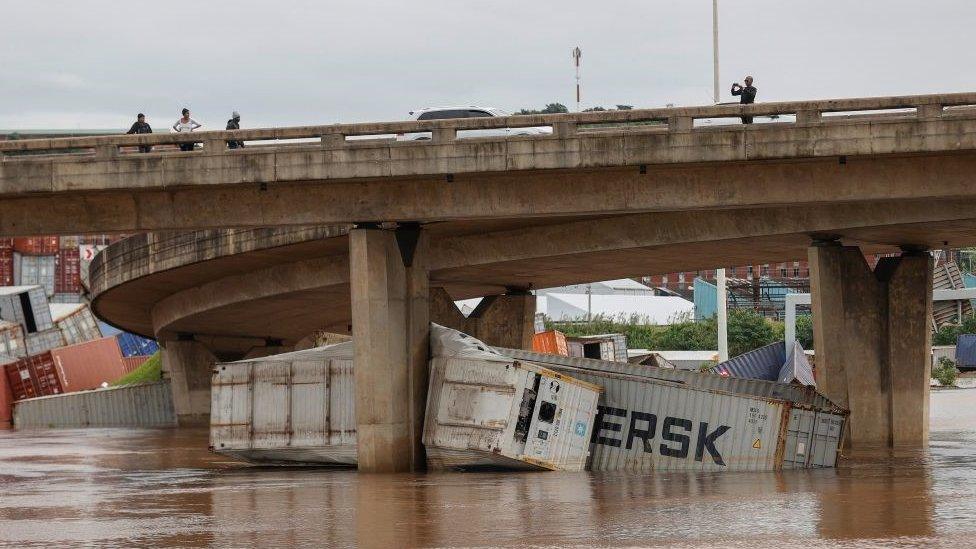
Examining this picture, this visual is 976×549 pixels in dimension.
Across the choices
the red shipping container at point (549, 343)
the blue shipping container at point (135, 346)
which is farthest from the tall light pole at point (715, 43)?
the blue shipping container at point (135, 346)

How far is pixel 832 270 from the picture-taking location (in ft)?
133

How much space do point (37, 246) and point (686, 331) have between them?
8640 cm

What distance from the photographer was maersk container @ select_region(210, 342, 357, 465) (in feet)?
115

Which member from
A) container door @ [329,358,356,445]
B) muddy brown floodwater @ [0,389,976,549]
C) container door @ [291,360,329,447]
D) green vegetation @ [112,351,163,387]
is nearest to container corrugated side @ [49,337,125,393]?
green vegetation @ [112,351,163,387]

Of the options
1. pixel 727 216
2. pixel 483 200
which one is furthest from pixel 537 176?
pixel 727 216

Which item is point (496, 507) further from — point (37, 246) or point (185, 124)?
point (37, 246)

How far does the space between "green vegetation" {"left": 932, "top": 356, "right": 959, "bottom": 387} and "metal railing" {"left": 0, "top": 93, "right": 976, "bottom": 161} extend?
72131 millimetres

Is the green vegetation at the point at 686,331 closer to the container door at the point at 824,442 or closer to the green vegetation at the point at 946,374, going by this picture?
the green vegetation at the point at 946,374

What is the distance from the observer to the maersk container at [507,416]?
31.3m

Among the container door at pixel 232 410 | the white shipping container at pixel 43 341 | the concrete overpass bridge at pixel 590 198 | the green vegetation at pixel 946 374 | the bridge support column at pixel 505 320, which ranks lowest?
the green vegetation at pixel 946 374

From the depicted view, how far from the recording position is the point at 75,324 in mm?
108938

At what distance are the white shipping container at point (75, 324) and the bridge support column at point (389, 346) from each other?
2900 inches

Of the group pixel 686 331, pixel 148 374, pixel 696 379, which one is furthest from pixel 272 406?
pixel 686 331

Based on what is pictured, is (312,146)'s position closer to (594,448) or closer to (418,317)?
(418,317)
